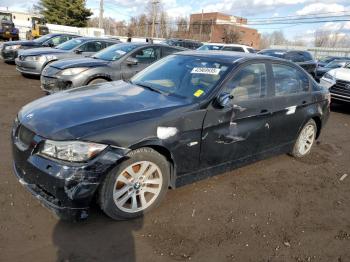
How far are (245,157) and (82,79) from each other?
15.2 feet

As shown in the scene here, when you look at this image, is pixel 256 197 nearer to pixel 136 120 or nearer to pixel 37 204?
pixel 136 120

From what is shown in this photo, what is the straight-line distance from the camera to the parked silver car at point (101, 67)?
7367 millimetres

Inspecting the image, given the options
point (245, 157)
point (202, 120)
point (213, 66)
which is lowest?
point (245, 157)

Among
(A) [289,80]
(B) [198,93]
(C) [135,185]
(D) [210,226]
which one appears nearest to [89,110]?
(C) [135,185]

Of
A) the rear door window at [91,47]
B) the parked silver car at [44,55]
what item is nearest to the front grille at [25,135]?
the parked silver car at [44,55]

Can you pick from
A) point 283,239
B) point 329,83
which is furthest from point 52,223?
point 329,83

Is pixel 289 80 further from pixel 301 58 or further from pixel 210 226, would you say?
pixel 301 58

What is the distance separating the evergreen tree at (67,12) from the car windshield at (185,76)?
2105 inches

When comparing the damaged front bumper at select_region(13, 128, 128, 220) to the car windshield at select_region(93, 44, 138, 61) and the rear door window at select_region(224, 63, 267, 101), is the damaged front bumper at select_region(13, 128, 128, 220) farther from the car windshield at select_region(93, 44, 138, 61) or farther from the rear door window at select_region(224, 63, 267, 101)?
the car windshield at select_region(93, 44, 138, 61)

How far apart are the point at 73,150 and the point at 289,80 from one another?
11.1 ft

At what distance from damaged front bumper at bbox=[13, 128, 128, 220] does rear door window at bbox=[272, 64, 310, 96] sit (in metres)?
2.63

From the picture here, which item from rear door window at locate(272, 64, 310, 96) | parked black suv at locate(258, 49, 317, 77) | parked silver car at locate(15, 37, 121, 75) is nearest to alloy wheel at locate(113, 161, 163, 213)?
rear door window at locate(272, 64, 310, 96)

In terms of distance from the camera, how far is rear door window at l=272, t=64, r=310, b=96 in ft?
14.9

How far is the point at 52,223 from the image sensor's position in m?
3.12
